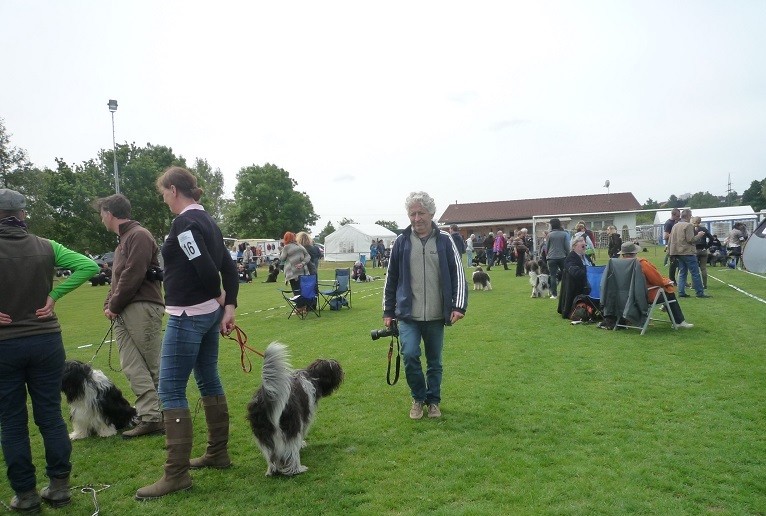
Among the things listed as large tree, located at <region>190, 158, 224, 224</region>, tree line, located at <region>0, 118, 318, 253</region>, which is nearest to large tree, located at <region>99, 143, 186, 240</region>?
tree line, located at <region>0, 118, 318, 253</region>

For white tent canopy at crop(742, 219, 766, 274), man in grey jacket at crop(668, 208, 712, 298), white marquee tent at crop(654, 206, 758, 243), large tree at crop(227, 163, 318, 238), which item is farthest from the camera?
large tree at crop(227, 163, 318, 238)

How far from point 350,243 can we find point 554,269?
1105 inches

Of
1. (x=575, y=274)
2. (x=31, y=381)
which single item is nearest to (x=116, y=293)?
(x=31, y=381)

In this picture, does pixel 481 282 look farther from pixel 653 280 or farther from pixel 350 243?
pixel 350 243

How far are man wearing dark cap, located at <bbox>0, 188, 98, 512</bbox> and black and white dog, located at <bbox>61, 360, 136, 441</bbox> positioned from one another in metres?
1.07

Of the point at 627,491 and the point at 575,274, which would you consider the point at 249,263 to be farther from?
the point at 627,491

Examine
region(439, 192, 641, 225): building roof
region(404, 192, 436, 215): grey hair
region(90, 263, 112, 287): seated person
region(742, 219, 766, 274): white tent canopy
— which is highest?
region(439, 192, 641, 225): building roof

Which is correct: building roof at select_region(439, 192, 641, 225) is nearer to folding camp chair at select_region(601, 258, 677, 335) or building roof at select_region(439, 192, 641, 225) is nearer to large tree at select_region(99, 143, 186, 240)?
large tree at select_region(99, 143, 186, 240)

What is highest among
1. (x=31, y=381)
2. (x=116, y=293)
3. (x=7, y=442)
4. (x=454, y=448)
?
(x=116, y=293)

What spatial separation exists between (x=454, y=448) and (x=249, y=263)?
64.5 feet

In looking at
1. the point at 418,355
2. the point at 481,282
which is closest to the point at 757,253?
the point at 418,355

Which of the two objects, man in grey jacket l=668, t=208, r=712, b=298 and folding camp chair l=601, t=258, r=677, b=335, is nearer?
folding camp chair l=601, t=258, r=677, b=335

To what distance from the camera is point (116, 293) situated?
3912 mm

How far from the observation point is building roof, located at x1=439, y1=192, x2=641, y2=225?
52438mm
